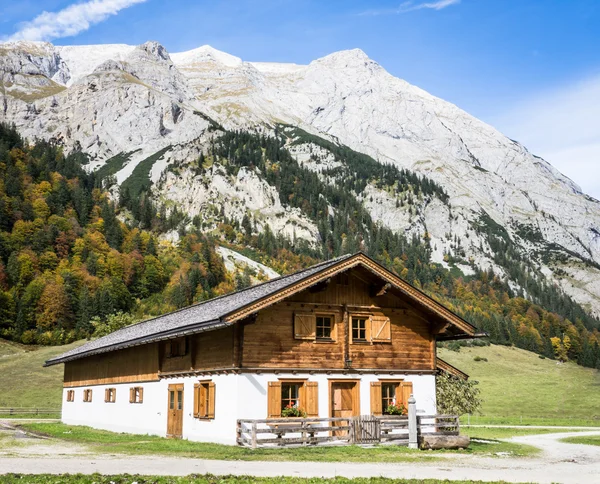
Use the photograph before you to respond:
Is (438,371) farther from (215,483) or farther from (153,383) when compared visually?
(215,483)

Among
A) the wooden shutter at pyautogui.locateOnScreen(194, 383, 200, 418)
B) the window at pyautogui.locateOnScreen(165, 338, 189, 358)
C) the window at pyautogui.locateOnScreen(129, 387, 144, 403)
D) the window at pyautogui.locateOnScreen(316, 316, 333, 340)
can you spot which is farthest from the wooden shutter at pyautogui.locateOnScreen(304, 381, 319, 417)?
the window at pyautogui.locateOnScreen(129, 387, 144, 403)

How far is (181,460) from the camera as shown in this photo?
20.1 metres

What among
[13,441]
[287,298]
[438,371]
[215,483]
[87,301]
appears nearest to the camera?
[215,483]

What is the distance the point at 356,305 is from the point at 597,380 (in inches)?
3862

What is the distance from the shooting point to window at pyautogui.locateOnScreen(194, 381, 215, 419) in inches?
1137

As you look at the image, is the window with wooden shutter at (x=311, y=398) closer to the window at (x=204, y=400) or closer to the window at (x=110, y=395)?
the window at (x=204, y=400)

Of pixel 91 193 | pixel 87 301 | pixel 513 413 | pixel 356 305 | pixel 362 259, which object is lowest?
pixel 513 413

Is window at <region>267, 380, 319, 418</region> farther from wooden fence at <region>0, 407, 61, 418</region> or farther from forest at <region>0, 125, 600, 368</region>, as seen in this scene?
forest at <region>0, 125, 600, 368</region>

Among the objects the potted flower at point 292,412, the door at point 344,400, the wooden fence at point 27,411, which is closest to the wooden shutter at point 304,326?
the door at point 344,400

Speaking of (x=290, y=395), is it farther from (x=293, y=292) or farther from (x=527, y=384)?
(x=527, y=384)

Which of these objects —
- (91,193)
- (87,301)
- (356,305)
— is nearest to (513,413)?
(356,305)

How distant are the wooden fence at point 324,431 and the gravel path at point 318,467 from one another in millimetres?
5021

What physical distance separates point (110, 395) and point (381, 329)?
2010 cm

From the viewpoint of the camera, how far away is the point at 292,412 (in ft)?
91.5
